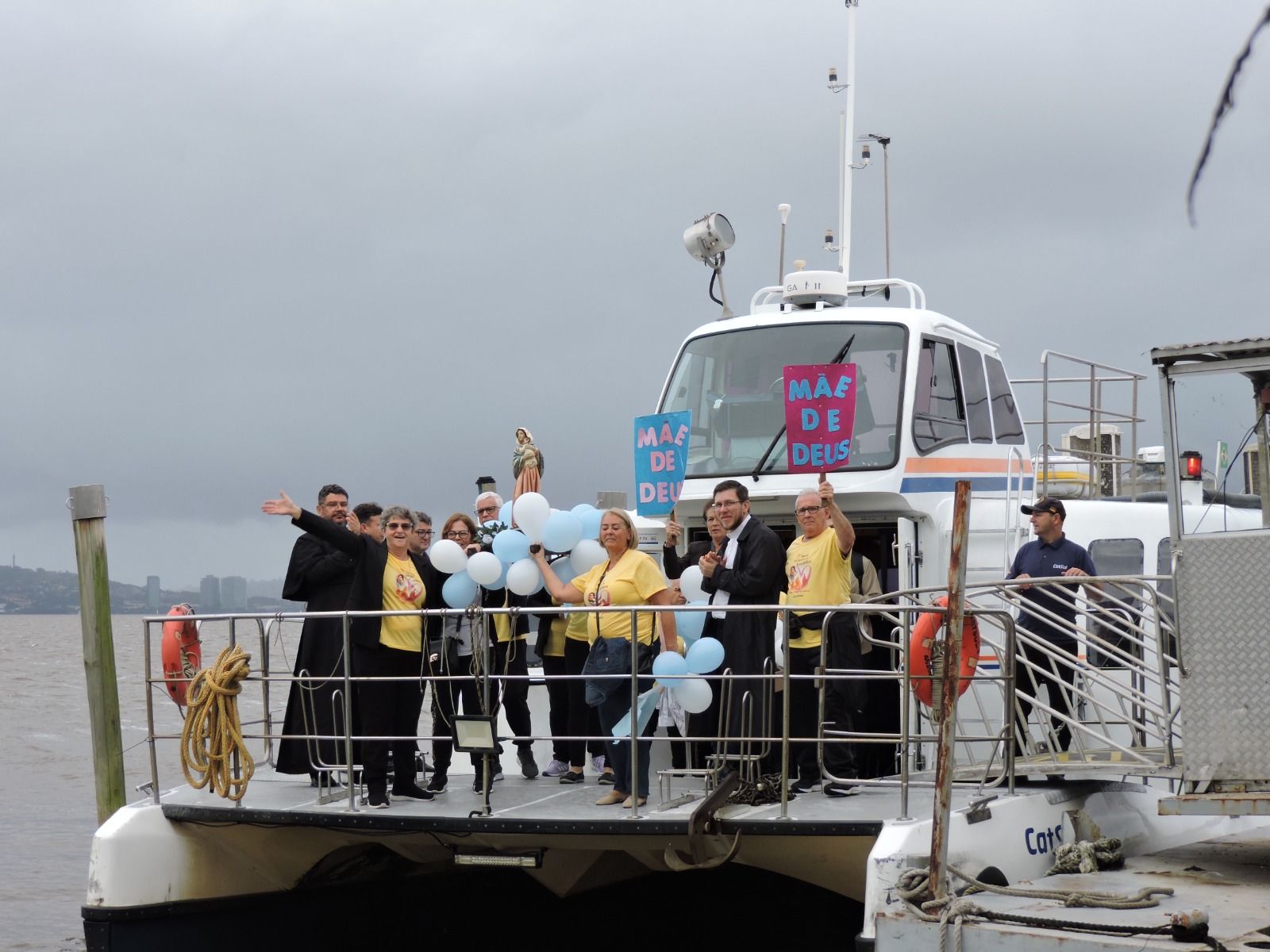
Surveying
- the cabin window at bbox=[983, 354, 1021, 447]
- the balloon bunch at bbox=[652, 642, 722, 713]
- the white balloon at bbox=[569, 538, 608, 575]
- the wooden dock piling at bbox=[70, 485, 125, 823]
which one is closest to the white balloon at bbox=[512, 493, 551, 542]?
the white balloon at bbox=[569, 538, 608, 575]

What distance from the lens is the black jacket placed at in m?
6.91

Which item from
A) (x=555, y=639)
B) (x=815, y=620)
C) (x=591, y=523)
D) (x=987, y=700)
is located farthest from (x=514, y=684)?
(x=987, y=700)

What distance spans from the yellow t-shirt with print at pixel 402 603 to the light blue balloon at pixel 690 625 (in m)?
1.41

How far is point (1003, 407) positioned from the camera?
34.2 feet

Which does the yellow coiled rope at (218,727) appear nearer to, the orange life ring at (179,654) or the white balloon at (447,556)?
the orange life ring at (179,654)

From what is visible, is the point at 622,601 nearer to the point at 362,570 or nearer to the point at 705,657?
the point at 705,657

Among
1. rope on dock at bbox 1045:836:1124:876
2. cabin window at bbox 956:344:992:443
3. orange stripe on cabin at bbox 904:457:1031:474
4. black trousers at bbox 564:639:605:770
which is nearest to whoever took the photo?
rope on dock at bbox 1045:836:1124:876

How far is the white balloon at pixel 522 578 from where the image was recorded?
755 centimetres

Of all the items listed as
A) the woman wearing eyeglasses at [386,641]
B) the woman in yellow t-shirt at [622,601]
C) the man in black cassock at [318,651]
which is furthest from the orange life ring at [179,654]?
the woman in yellow t-shirt at [622,601]

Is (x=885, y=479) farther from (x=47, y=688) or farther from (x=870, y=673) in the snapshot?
(x=47, y=688)

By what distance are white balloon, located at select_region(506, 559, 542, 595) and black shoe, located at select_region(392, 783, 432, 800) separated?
119cm

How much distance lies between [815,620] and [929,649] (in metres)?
0.93

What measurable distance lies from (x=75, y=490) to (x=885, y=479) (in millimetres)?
6084

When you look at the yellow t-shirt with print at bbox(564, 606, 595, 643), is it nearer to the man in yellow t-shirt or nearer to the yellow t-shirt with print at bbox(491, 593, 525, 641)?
the yellow t-shirt with print at bbox(491, 593, 525, 641)
